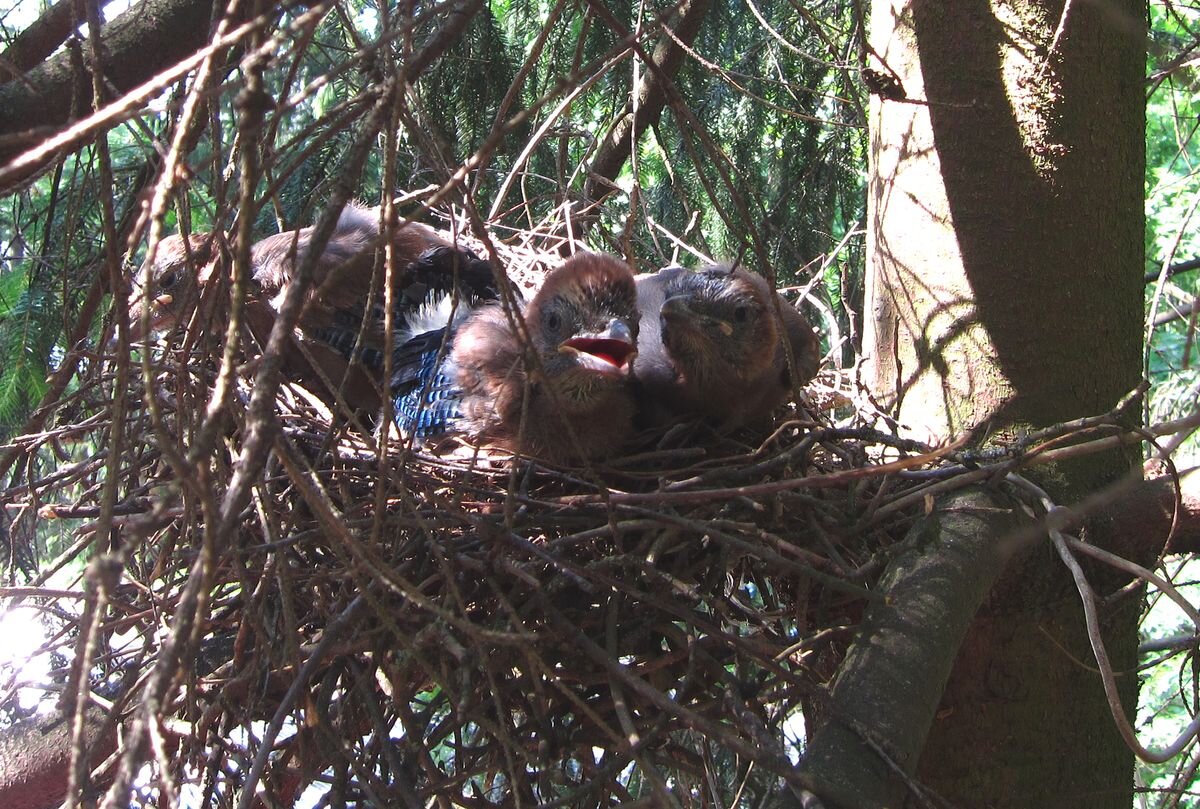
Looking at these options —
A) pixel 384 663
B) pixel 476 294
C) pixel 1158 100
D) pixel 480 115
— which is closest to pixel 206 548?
pixel 384 663

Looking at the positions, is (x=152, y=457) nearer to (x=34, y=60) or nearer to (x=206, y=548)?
(x=34, y=60)

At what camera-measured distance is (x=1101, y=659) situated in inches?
58.7

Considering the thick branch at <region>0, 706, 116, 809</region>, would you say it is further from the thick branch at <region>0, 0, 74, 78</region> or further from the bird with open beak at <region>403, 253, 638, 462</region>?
the thick branch at <region>0, 0, 74, 78</region>

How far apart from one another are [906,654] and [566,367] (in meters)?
1.01

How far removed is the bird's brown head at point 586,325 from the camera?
2262mm

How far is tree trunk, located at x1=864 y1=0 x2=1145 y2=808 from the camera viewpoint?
6.66ft

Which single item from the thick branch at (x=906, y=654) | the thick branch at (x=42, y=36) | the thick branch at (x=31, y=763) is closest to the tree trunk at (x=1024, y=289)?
the thick branch at (x=906, y=654)

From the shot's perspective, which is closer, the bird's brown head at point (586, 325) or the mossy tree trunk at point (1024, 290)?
the mossy tree trunk at point (1024, 290)

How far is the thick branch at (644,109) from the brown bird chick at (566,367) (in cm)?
46

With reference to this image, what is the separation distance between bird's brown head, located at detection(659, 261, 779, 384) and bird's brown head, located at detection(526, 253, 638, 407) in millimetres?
102

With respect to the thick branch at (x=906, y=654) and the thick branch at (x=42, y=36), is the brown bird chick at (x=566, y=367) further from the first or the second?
the thick branch at (x=42, y=36)

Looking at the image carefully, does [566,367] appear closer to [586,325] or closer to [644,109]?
[586,325]

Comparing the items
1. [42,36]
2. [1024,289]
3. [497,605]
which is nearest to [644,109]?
[1024,289]

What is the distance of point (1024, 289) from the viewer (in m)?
2.19
